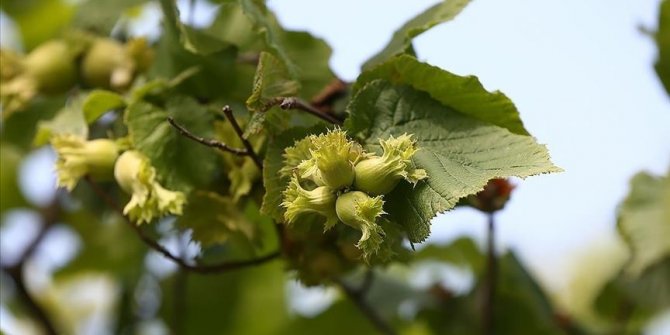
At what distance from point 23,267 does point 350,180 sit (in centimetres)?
99

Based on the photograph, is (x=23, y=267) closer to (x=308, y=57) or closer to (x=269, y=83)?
(x=308, y=57)

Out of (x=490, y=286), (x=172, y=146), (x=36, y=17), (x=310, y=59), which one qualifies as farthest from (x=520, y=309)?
(x=36, y=17)

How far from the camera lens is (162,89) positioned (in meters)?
0.94

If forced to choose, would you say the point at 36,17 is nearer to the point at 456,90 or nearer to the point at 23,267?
the point at 23,267

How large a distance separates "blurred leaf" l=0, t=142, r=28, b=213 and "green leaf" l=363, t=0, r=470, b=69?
1124mm

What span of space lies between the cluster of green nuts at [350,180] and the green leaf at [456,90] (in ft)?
0.28

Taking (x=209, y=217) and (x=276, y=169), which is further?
(x=209, y=217)

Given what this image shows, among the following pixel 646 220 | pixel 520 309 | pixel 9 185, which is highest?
pixel 646 220

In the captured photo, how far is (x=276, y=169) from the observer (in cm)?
77

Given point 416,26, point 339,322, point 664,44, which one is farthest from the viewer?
point 339,322

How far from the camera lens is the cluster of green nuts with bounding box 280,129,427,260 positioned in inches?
26.4

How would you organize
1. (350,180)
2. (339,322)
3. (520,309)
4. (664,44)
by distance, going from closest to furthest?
(350,180) → (664,44) → (520,309) → (339,322)

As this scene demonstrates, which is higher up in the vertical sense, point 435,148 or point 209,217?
point 435,148

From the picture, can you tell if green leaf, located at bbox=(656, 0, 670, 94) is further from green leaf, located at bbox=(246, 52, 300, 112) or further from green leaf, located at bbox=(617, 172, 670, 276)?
green leaf, located at bbox=(246, 52, 300, 112)
